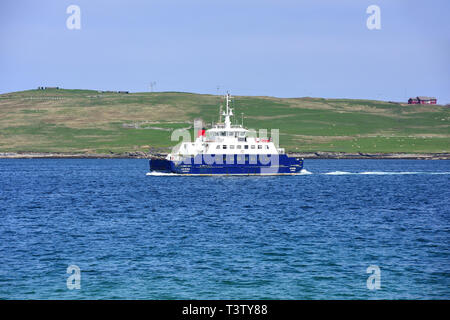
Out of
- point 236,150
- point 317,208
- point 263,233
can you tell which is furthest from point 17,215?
point 236,150

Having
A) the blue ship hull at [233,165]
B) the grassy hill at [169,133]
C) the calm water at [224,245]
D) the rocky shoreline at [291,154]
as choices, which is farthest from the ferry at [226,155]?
the grassy hill at [169,133]

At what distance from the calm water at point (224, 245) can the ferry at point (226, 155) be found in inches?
814

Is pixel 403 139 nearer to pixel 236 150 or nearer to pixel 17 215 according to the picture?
pixel 236 150

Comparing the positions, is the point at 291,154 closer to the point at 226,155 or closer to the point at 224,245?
the point at 226,155

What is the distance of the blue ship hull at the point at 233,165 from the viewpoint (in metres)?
75.0

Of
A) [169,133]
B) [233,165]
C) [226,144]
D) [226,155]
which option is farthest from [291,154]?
[226,144]

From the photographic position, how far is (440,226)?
35219 millimetres

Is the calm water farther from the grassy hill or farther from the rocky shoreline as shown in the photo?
the grassy hill

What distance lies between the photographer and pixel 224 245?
28.4 metres

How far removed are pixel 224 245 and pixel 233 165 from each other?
4662 centimetres

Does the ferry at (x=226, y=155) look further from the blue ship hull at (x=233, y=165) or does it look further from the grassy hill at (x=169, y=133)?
the grassy hill at (x=169, y=133)
